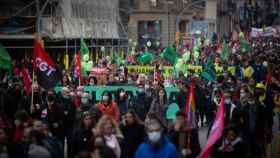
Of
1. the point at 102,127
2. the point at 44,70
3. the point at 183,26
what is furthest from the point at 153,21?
the point at 102,127

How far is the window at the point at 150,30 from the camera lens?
6166 centimetres

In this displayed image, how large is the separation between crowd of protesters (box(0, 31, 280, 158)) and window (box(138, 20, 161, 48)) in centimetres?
3846

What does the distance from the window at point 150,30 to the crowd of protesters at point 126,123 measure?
38461mm

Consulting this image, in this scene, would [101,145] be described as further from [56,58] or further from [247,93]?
[56,58]

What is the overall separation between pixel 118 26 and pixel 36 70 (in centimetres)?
2838

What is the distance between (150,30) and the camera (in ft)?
209

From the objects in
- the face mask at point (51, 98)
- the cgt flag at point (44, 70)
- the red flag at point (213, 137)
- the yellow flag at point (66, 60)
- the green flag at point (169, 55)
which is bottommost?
the yellow flag at point (66, 60)

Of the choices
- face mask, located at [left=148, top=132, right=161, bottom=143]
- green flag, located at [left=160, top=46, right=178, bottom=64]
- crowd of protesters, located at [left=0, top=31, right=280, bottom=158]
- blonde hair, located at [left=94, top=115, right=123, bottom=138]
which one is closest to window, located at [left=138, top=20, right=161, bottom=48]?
green flag, located at [left=160, top=46, right=178, bottom=64]

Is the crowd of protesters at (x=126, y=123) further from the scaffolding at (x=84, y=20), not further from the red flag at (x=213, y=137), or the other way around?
the scaffolding at (x=84, y=20)

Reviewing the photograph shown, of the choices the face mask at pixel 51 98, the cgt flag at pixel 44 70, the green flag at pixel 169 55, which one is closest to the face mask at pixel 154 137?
the face mask at pixel 51 98

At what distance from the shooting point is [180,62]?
91.4 ft

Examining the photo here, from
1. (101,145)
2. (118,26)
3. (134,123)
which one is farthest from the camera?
(118,26)

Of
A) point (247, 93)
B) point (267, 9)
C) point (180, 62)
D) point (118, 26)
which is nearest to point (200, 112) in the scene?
point (247, 93)

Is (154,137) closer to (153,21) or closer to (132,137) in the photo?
(132,137)
